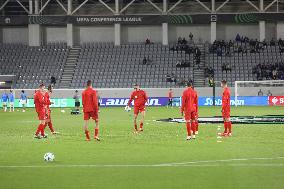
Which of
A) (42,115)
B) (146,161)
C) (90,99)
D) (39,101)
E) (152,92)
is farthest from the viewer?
(152,92)

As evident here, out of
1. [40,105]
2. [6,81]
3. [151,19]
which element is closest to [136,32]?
[151,19]

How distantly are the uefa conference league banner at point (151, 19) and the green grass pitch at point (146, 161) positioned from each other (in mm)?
42779

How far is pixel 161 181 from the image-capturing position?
13586 millimetres

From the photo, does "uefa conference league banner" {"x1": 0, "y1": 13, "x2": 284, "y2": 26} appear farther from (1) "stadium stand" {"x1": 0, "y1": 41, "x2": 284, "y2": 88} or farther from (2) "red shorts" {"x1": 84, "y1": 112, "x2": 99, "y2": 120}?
(2) "red shorts" {"x1": 84, "y1": 112, "x2": 99, "y2": 120}

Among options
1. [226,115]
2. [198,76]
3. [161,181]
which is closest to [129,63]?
[198,76]

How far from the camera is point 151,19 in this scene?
230 feet

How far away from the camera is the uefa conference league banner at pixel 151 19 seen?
6925 cm

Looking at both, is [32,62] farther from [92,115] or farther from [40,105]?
[92,115]

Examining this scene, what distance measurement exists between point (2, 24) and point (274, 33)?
102 feet

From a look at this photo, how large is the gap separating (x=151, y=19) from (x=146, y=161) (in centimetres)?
5393

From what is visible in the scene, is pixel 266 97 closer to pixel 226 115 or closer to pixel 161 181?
pixel 226 115

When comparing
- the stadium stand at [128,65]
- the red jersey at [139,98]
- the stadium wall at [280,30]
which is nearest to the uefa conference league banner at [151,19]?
the stadium wall at [280,30]

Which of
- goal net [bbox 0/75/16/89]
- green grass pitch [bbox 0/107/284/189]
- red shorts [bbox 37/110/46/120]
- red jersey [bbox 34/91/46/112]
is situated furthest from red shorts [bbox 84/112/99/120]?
goal net [bbox 0/75/16/89]

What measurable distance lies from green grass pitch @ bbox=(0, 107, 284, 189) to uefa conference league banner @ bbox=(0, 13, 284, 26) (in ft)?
140
